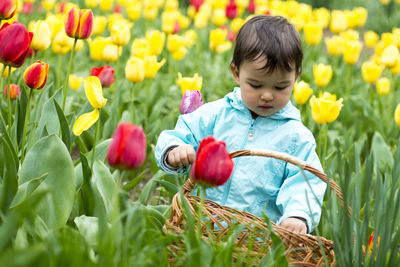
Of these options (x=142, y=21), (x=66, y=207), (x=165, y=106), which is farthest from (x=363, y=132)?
(x=142, y=21)

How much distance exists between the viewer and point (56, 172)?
1.98 meters

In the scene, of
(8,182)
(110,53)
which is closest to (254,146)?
(8,182)

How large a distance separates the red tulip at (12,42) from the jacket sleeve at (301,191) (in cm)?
99

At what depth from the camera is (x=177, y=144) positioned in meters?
2.11

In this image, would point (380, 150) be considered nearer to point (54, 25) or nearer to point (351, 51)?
point (351, 51)

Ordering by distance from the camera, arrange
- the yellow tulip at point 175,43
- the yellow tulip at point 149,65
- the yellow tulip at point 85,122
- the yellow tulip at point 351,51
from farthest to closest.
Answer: the yellow tulip at point 351,51 → the yellow tulip at point 175,43 → the yellow tulip at point 149,65 → the yellow tulip at point 85,122

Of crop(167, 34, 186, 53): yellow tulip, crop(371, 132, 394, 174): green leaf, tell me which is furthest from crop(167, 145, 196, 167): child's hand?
crop(167, 34, 186, 53): yellow tulip

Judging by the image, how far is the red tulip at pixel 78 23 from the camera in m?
2.32

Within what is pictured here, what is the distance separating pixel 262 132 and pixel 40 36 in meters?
0.96

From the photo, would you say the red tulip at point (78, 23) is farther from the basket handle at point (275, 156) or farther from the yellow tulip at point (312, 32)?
the yellow tulip at point (312, 32)

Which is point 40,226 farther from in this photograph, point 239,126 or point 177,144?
point 239,126

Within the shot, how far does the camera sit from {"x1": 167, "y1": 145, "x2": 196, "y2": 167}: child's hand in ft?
Answer: 6.48

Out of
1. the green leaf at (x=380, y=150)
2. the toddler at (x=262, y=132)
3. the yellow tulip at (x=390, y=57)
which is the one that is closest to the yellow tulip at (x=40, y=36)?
the toddler at (x=262, y=132)

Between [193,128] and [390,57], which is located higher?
[390,57]
